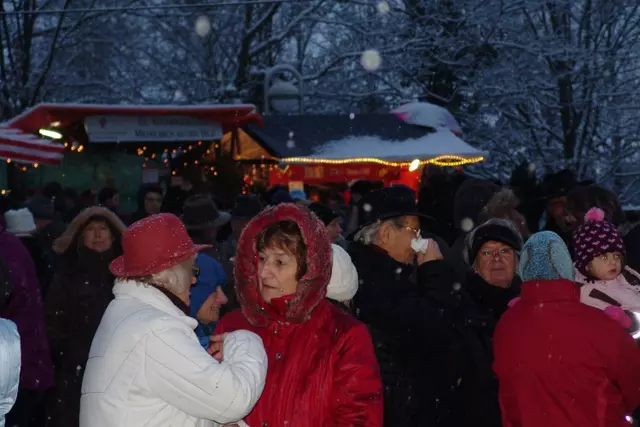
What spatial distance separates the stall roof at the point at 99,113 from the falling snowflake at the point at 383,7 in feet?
37.3

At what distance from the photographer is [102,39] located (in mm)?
27625

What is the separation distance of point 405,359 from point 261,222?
1240 millimetres

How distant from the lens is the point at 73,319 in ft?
20.7

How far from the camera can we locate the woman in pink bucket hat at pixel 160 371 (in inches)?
129

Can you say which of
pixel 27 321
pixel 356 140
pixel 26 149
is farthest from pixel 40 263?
pixel 356 140

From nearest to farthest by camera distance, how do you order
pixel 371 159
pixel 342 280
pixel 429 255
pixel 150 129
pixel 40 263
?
1. pixel 342 280
2. pixel 429 255
3. pixel 40 263
4. pixel 150 129
5. pixel 371 159

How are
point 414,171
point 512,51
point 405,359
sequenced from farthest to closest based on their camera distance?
point 512,51 → point 414,171 → point 405,359

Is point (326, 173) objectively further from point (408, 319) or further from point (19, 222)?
point (408, 319)

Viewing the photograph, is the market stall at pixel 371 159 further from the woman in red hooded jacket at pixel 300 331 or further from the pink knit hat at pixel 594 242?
the woman in red hooded jacket at pixel 300 331

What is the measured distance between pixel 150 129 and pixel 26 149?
9.40 ft

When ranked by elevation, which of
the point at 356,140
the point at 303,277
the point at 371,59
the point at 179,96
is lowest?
the point at 303,277

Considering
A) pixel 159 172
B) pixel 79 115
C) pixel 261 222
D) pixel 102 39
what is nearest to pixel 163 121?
pixel 79 115

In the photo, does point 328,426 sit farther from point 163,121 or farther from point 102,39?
point 102,39

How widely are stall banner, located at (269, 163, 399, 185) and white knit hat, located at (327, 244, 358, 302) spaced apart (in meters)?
14.5
